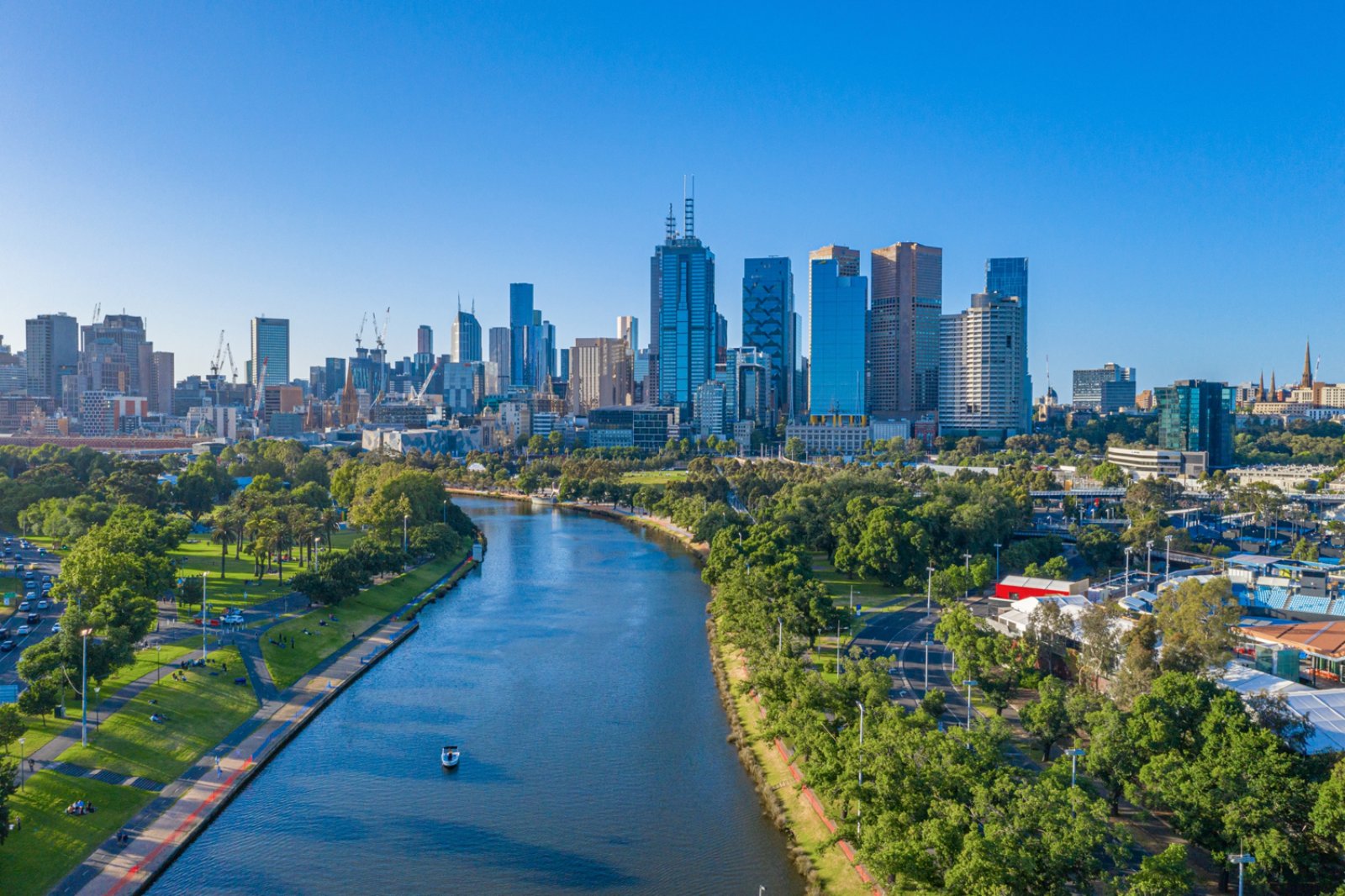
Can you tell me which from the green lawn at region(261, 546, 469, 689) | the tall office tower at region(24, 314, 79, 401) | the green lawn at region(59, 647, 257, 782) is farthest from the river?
the tall office tower at region(24, 314, 79, 401)

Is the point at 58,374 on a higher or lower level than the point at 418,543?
higher

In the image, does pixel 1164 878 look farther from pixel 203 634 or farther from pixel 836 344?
pixel 836 344

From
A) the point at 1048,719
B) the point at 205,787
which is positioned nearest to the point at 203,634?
the point at 205,787

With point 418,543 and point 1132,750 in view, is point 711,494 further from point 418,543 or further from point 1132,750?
point 1132,750

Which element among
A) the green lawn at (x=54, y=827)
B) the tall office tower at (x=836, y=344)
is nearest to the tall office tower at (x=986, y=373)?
the tall office tower at (x=836, y=344)

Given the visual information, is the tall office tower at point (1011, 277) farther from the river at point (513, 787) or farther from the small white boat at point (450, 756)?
the small white boat at point (450, 756)

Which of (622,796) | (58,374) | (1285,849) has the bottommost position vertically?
(622,796)

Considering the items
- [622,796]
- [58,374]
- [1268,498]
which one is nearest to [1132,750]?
[622,796]
